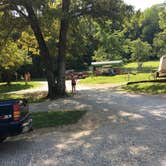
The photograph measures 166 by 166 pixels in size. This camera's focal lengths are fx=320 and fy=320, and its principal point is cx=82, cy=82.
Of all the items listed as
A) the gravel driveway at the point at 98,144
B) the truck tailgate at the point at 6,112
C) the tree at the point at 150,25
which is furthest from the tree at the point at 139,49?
the truck tailgate at the point at 6,112

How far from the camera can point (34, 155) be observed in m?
6.95

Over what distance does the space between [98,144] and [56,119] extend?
15.1ft

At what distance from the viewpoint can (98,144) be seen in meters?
7.58

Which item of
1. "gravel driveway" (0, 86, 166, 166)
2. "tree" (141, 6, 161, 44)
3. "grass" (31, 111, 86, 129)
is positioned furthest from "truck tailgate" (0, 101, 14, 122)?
"tree" (141, 6, 161, 44)

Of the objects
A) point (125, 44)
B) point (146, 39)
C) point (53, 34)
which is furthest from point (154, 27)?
point (53, 34)

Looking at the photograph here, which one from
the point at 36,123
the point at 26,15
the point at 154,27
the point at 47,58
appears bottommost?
the point at 36,123

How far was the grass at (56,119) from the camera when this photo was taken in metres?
11.2

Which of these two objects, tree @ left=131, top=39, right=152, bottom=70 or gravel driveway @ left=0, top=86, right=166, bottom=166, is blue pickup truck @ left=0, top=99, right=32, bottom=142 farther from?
→ tree @ left=131, top=39, right=152, bottom=70

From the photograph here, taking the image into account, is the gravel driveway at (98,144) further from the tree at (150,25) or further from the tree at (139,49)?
the tree at (150,25)

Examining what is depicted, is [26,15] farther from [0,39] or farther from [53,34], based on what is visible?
[53,34]

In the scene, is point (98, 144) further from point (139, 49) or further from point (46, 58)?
point (139, 49)

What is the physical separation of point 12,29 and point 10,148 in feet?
45.5

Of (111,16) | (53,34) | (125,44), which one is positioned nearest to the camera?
(111,16)

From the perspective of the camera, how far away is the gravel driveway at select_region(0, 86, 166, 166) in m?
6.30
